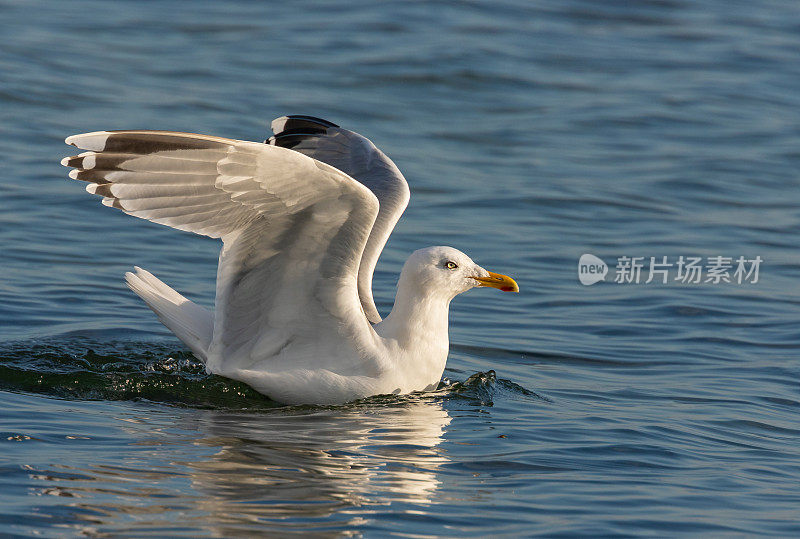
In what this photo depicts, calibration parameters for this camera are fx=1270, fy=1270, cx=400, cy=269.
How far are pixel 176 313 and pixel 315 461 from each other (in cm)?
189

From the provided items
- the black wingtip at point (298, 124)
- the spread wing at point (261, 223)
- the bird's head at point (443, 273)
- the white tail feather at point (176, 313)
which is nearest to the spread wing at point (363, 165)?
the black wingtip at point (298, 124)

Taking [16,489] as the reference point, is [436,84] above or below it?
above

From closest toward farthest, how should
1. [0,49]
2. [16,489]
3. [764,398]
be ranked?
[16,489] < [764,398] < [0,49]

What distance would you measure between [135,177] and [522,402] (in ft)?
9.53

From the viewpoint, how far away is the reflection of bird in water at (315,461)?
18.8 feet

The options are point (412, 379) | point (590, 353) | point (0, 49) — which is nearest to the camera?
point (412, 379)

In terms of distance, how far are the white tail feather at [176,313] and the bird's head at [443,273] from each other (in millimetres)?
1296

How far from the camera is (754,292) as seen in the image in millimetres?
11492

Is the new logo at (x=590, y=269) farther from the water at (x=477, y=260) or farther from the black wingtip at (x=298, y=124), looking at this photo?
the black wingtip at (x=298, y=124)

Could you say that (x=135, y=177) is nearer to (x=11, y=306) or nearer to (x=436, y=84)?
(x=11, y=306)

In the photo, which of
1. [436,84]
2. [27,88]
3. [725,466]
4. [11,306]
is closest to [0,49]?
[27,88]

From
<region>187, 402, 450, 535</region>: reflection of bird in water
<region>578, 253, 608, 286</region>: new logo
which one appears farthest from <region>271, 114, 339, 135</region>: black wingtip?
<region>578, 253, 608, 286</region>: new logo
